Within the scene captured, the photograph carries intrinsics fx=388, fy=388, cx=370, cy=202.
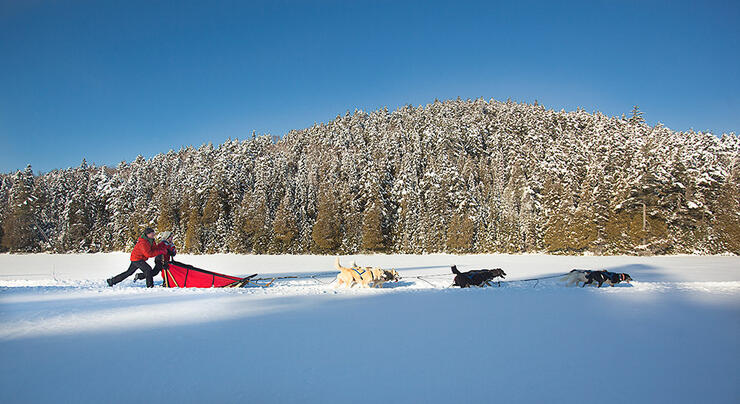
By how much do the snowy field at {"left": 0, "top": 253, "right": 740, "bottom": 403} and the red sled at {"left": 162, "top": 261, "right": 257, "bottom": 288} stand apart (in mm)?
2642

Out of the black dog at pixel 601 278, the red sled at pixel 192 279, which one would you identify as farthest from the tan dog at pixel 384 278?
the black dog at pixel 601 278

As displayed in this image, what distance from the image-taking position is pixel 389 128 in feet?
187

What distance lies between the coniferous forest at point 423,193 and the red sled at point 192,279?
29.1 metres

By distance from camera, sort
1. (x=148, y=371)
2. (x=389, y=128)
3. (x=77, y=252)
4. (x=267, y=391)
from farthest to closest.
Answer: (x=389, y=128), (x=77, y=252), (x=148, y=371), (x=267, y=391)

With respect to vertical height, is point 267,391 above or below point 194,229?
below

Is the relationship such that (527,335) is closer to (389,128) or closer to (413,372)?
(413,372)

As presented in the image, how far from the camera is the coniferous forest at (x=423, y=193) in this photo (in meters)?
30.1

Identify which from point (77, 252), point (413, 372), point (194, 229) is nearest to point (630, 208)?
point (413, 372)

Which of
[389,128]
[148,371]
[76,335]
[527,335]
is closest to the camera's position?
[148,371]

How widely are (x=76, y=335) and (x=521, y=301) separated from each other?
712 centimetres

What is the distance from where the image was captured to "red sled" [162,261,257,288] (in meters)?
9.73

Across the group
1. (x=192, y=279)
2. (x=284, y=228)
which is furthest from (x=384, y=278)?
(x=284, y=228)

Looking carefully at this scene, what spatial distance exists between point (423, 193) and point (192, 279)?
1384 inches

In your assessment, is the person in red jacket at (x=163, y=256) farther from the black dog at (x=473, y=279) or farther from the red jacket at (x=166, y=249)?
the black dog at (x=473, y=279)
